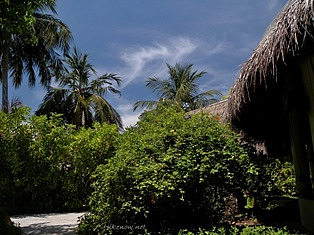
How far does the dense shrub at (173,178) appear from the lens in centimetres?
501

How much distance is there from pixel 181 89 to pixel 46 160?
531 inches

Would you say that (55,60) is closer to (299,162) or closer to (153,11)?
(153,11)

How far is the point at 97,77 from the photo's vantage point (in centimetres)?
2045

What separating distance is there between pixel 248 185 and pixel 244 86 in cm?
159

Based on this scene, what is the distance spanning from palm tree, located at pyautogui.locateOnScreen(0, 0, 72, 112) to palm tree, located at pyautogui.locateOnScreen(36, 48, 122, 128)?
55.9 inches

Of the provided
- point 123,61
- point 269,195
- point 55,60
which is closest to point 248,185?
point 269,195

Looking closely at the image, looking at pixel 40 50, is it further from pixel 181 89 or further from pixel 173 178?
pixel 173 178

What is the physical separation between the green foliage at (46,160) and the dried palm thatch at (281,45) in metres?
5.82

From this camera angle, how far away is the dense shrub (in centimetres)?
501

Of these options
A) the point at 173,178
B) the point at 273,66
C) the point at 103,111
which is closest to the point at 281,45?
the point at 273,66

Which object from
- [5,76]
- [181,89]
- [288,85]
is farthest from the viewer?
[181,89]

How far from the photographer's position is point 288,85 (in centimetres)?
566

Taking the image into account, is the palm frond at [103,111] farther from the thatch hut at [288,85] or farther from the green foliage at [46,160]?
the thatch hut at [288,85]

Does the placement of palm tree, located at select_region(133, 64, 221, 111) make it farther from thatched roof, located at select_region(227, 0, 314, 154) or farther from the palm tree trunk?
thatched roof, located at select_region(227, 0, 314, 154)
